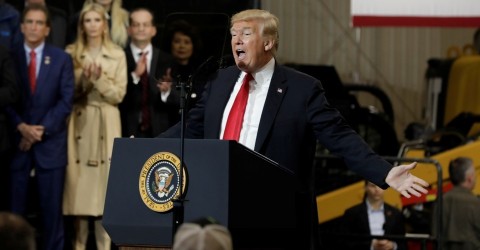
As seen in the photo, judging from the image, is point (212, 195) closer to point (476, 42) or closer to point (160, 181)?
point (160, 181)

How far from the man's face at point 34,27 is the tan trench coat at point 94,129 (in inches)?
16.2

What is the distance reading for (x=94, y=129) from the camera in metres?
9.78

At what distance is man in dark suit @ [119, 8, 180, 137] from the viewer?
9.90m

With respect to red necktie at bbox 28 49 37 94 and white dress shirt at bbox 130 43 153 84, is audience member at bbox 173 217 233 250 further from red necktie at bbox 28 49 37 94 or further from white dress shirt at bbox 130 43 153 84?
white dress shirt at bbox 130 43 153 84

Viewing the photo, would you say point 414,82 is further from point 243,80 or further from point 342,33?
point 243,80

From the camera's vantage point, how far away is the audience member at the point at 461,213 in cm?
Answer: 1010

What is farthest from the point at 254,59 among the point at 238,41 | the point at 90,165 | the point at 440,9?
the point at 440,9

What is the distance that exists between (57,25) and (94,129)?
1050 millimetres

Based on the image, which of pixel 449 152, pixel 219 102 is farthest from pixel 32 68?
pixel 449 152

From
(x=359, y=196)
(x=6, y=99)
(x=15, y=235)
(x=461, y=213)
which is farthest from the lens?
(x=359, y=196)

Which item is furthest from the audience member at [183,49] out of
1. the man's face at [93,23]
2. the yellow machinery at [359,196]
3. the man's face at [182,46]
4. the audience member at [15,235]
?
the yellow machinery at [359,196]

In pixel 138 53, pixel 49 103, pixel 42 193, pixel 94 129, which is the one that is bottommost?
pixel 42 193

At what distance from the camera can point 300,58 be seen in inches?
517

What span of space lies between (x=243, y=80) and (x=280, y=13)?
20.4 feet
